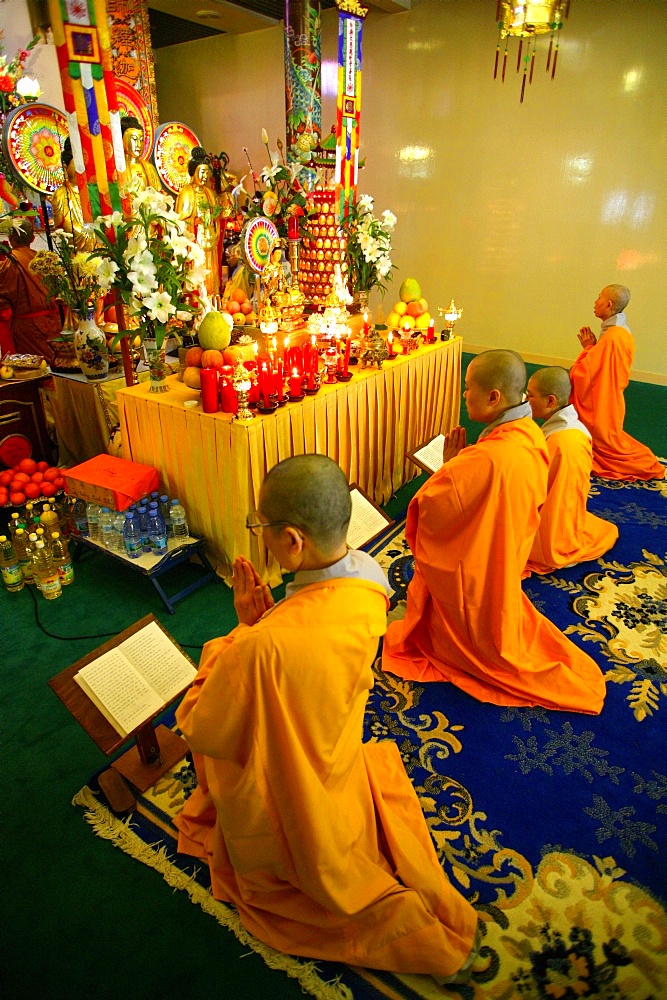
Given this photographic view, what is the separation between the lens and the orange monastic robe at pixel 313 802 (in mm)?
1422

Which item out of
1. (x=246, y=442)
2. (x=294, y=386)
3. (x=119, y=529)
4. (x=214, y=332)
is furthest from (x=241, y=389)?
(x=119, y=529)

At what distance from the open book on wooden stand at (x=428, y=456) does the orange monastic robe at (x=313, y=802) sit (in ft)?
6.16

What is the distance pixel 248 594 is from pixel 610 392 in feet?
14.8

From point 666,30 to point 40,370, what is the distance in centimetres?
762

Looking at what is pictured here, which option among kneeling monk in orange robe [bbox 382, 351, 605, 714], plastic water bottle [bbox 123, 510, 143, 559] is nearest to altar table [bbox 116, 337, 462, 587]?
plastic water bottle [bbox 123, 510, 143, 559]

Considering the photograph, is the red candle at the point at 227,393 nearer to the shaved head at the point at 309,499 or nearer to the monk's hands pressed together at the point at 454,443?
the monk's hands pressed together at the point at 454,443

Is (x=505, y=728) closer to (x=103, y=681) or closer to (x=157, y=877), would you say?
(x=157, y=877)

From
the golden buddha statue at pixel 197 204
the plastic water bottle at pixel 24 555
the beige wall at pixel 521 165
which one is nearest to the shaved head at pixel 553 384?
the plastic water bottle at pixel 24 555

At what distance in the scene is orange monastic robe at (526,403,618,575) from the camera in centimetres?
355

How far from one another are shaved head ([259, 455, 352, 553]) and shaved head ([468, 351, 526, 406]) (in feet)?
4.50

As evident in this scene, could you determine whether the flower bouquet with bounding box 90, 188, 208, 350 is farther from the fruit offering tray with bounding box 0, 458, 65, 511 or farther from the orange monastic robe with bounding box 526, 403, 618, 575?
the orange monastic robe with bounding box 526, 403, 618, 575

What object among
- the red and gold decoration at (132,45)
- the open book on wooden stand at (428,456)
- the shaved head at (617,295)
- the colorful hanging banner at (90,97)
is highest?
the red and gold decoration at (132,45)

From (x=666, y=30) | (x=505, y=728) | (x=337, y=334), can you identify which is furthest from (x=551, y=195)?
(x=505, y=728)

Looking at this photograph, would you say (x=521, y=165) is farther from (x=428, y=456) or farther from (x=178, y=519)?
(x=178, y=519)
